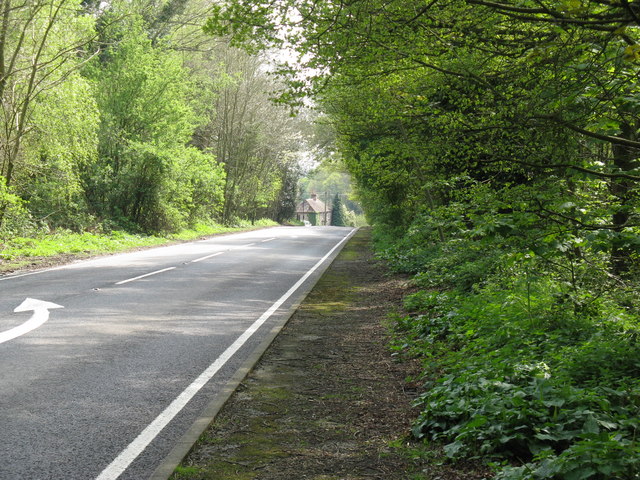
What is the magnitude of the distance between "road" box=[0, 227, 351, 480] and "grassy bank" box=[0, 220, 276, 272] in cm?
264

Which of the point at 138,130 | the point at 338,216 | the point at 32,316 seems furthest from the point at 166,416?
the point at 338,216

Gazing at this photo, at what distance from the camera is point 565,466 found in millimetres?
3332

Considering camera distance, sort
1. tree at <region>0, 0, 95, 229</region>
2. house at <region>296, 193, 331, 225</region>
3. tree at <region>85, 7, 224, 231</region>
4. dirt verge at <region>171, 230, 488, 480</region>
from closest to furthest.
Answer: dirt verge at <region>171, 230, 488, 480</region>, tree at <region>0, 0, 95, 229</region>, tree at <region>85, 7, 224, 231</region>, house at <region>296, 193, 331, 225</region>

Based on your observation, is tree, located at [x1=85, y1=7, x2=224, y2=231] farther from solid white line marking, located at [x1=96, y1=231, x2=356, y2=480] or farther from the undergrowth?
the undergrowth

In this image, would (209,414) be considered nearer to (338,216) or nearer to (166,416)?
(166,416)

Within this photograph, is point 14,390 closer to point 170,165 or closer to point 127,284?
point 127,284

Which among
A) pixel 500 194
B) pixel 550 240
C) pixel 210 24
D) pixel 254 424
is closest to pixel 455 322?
pixel 500 194

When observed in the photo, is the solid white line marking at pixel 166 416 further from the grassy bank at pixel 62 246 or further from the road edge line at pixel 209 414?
the grassy bank at pixel 62 246

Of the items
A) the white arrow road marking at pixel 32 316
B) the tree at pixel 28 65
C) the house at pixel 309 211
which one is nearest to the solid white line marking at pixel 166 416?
the white arrow road marking at pixel 32 316

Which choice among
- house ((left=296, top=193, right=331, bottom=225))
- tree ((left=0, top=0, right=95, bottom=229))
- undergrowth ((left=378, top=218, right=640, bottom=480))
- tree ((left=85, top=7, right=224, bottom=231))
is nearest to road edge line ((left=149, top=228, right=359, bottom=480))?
undergrowth ((left=378, top=218, right=640, bottom=480))

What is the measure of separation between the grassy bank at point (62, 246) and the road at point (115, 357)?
264cm

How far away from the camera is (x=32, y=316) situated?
9.01 metres

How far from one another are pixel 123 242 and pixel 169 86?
827 centimetres

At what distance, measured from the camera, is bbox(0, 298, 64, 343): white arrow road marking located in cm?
782
